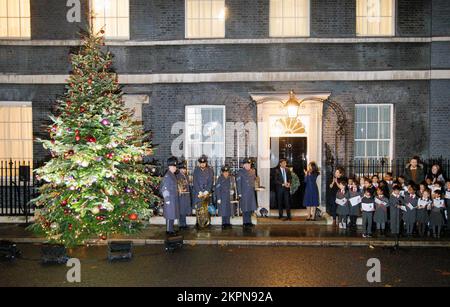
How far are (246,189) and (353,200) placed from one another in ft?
10.3

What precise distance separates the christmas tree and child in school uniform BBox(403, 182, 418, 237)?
23.3ft

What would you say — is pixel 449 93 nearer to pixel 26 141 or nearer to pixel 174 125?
pixel 174 125

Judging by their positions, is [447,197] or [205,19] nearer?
[447,197]

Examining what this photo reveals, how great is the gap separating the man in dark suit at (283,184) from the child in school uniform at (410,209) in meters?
3.50

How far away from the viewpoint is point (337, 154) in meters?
16.6

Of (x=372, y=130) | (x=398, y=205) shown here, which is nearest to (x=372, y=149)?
(x=372, y=130)

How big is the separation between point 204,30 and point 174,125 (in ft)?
11.1

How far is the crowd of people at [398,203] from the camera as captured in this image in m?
13.5

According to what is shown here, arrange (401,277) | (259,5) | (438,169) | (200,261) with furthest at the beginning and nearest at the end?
1. (259,5)
2. (438,169)
3. (200,261)
4. (401,277)

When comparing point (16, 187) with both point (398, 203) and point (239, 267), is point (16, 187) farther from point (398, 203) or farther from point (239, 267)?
point (398, 203)

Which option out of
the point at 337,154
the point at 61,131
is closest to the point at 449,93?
the point at 337,154

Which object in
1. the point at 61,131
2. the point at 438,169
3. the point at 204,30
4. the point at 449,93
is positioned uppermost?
the point at 204,30

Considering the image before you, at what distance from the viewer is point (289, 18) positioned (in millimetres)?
16797

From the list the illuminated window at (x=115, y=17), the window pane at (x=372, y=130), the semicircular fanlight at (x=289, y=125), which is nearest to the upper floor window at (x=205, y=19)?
the illuminated window at (x=115, y=17)
